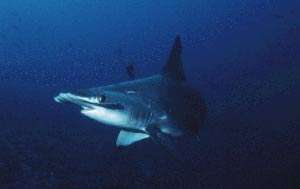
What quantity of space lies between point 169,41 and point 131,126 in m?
56.3

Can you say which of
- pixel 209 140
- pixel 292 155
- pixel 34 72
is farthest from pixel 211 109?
pixel 34 72

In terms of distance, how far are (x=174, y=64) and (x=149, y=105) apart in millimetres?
1351

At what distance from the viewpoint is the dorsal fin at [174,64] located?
5000 mm

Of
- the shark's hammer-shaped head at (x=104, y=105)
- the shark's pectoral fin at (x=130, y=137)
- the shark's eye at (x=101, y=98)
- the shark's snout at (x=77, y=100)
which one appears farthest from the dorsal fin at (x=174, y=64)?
the shark's snout at (x=77, y=100)

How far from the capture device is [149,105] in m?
3.99

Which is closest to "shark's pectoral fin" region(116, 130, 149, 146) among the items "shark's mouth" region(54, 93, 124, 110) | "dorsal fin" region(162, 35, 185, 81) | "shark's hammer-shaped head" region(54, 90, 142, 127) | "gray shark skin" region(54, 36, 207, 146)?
"gray shark skin" region(54, 36, 207, 146)

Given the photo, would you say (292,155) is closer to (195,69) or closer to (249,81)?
A: (249,81)

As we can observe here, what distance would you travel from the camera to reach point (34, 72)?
82.4 ft

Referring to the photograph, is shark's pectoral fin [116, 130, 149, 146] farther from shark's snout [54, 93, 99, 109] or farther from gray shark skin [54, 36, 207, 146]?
shark's snout [54, 93, 99, 109]

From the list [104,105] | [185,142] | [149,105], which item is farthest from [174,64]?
[185,142]

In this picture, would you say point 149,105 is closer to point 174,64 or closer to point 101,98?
point 101,98

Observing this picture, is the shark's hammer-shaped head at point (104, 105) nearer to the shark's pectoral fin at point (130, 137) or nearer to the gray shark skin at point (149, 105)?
the gray shark skin at point (149, 105)

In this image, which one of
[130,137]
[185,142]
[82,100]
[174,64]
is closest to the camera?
[82,100]

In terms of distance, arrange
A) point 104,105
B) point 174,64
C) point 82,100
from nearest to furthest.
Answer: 1. point 82,100
2. point 104,105
3. point 174,64
